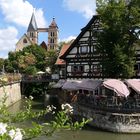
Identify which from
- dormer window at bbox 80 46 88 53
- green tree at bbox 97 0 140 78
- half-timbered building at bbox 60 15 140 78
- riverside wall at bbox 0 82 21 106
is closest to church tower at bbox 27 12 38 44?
riverside wall at bbox 0 82 21 106

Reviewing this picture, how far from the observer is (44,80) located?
52.4 metres

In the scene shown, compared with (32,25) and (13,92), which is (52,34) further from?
(13,92)

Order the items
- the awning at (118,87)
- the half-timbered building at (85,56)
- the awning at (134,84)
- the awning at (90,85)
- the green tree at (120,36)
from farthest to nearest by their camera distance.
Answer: the half-timbered building at (85,56), the awning at (90,85), the green tree at (120,36), the awning at (134,84), the awning at (118,87)

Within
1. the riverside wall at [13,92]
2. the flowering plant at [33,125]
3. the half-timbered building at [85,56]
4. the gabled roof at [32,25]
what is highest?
the gabled roof at [32,25]

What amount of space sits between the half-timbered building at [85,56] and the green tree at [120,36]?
6.02m

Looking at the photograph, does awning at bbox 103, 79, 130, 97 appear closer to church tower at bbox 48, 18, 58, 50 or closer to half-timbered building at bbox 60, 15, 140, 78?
half-timbered building at bbox 60, 15, 140, 78

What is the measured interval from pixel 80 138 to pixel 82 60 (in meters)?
16.0

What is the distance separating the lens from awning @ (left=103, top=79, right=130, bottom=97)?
93.5 ft

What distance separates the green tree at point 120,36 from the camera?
101ft

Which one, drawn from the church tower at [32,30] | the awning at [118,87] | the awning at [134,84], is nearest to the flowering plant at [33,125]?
the awning at [118,87]

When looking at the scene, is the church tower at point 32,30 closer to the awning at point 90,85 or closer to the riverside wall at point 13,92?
the riverside wall at point 13,92

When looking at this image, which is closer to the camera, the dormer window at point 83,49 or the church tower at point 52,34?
the dormer window at point 83,49

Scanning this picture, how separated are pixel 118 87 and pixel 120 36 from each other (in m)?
4.45

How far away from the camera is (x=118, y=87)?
28.9m
